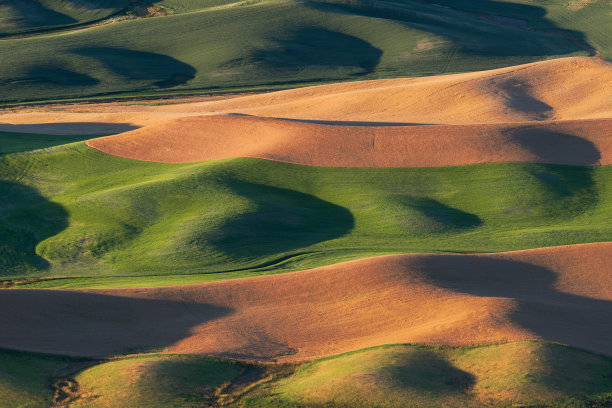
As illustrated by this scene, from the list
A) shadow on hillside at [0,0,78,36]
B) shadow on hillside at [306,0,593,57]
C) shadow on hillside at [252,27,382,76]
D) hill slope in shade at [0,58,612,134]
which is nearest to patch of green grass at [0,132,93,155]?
hill slope in shade at [0,58,612,134]

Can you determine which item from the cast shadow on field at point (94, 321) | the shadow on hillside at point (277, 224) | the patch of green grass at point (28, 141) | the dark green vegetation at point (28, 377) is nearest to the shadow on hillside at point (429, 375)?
the cast shadow on field at point (94, 321)

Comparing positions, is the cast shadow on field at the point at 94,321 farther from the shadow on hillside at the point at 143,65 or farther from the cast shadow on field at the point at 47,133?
the shadow on hillside at the point at 143,65

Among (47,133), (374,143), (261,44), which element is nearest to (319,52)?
(261,44)

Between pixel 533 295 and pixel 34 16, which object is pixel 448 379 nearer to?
pixel 533 295

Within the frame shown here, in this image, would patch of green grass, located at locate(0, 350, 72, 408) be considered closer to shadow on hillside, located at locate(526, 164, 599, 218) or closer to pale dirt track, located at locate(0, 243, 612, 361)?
pale dirt track, located at locate(0, 243, 612, 361)

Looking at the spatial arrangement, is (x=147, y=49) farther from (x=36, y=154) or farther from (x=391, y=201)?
(x=391, y=201)

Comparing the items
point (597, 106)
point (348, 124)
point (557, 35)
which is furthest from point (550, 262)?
point (557, 35)
